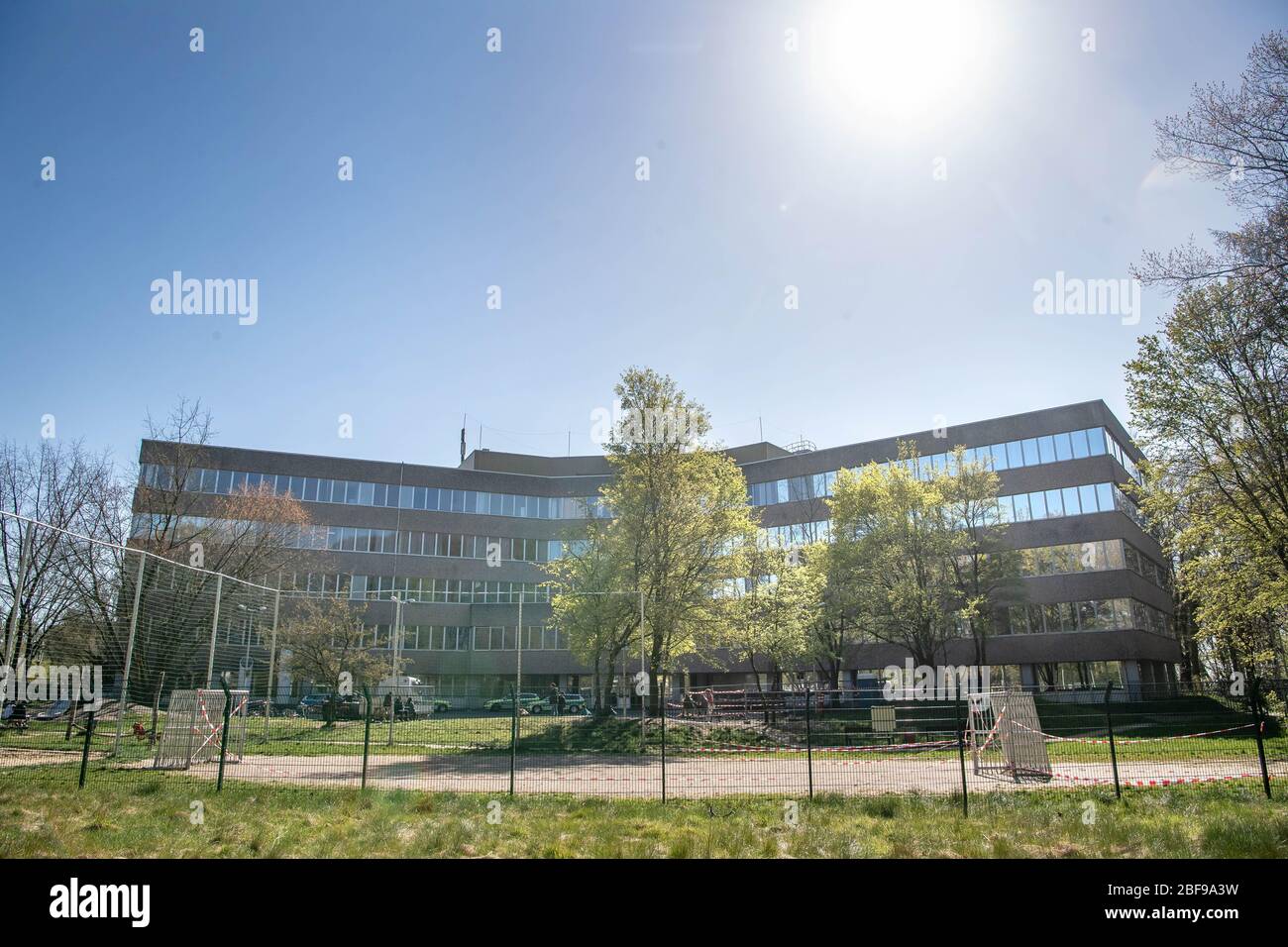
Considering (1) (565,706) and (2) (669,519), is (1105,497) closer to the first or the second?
(2) (669,519)

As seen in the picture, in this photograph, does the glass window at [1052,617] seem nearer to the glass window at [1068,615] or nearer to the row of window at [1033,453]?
the glass window at [1068,615]

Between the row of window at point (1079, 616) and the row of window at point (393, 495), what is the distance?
26458 millimetres

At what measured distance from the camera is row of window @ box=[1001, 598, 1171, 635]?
141ft

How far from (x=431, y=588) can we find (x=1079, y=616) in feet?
143

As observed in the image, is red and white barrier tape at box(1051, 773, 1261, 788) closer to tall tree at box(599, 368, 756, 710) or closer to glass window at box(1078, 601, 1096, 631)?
tall tree at box(599, 368, 756, 710)

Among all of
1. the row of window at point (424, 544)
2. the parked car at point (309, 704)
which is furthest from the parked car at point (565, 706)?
the parked car at point (309, 704)

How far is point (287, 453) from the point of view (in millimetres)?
57125

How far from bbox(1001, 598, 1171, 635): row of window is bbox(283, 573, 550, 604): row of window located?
30.7m

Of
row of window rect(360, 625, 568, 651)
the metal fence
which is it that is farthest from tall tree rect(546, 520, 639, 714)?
row of window rect(360, 625, 568, 651)

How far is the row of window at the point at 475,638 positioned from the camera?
5744 centimetres

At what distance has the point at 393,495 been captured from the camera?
59.6m

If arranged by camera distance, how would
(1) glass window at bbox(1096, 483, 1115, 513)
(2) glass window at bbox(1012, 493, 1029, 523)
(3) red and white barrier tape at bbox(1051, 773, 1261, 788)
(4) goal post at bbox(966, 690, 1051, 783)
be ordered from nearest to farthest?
(3) red and white barrier tape at bbox(1051, 773, 1261, 788) → (4) goal post at bbox(966, 690, 1051, 783) → (1) glass window at bbox(1096, 483, 1115, 513) → (2) glass window at bbox(1012, 493, 1029, 523)
